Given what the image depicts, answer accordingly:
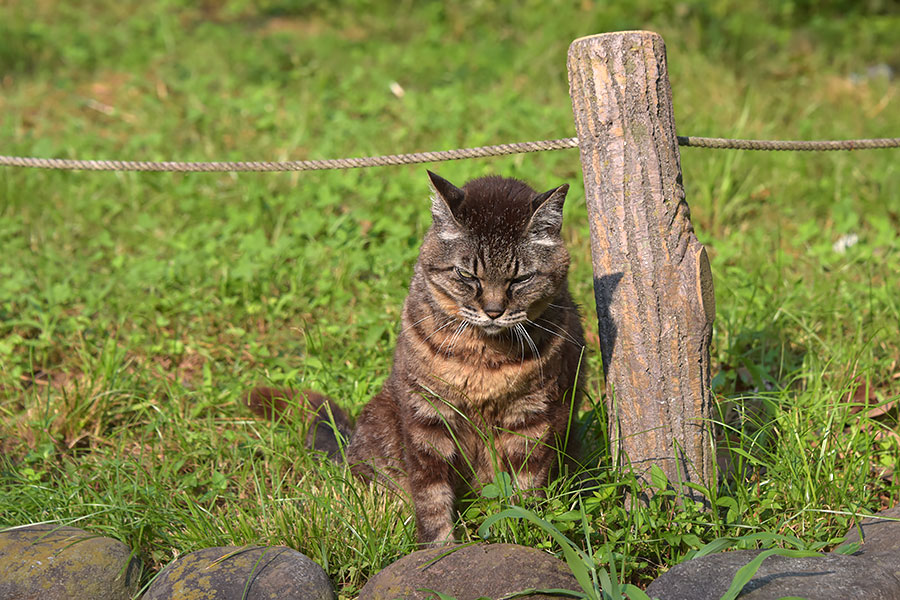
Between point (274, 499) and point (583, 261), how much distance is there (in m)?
2.40

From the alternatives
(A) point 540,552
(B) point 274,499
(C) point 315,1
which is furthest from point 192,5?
(A) point 540,552

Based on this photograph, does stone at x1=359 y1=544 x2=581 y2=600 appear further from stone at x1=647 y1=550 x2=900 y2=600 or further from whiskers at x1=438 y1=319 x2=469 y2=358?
whiskers at x1=438 y1=319 x2=469 y2=358

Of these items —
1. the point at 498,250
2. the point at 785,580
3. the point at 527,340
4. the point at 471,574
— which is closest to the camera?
the point at 785,580

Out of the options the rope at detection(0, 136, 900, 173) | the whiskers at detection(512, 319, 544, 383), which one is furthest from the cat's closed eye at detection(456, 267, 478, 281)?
the rope at detection(0, 136, 900, 173)

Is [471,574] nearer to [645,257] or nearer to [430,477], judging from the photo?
[430,477]

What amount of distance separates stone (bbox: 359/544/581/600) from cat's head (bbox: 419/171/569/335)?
0.72m

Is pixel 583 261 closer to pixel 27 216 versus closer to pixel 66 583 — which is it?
pixel 66 583

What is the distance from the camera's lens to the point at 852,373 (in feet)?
11.2

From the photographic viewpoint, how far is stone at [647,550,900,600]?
7.48ft

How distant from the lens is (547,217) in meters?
2.76

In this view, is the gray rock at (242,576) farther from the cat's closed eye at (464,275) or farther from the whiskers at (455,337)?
the cat's closed eye at (464,275)

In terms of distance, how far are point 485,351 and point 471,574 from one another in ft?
2.41

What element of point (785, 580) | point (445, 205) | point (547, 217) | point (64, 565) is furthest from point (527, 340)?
point (64, 565)

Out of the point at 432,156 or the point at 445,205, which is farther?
the point at 432,156
